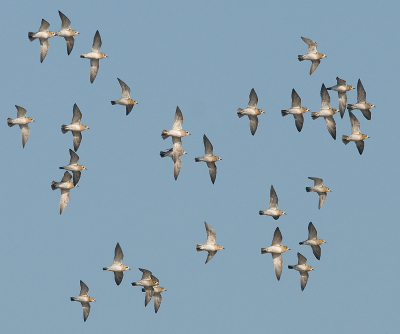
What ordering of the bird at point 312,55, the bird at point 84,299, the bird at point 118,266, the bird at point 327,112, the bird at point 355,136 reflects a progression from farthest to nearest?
1. the bird at point 355,136
2. the bird at point 327,112
3. the bird at point 312,55
4. the bird at point 84,299
5. the bird at point 118,266

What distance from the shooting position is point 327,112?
94.2m

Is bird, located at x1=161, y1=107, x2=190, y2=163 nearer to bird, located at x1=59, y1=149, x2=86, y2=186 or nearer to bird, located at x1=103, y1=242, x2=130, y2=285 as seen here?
bird, located at x1=59, y1=149, x2=86, y2=186

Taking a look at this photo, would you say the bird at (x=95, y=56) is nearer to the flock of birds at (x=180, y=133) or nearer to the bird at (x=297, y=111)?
the flock of birds at (x=180, y=133)

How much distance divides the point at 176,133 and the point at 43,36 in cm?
1065

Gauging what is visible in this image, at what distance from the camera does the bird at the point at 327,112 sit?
94188 millimetres

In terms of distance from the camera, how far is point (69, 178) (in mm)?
93438

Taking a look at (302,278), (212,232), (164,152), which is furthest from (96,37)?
(302,278)

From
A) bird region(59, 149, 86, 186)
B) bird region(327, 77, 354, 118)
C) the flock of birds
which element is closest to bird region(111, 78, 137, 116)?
the flock of birds

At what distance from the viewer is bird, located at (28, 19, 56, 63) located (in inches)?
3629

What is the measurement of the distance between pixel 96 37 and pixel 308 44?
1401cm

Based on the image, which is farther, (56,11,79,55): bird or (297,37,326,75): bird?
(297,37,326,75): bird

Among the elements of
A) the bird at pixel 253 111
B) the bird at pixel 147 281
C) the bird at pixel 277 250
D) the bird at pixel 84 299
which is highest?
the bird at pixel 253 111

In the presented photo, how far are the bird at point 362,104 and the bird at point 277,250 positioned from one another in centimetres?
945

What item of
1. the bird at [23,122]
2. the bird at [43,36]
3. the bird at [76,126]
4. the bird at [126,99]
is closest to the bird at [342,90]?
the bird at [126,99]
